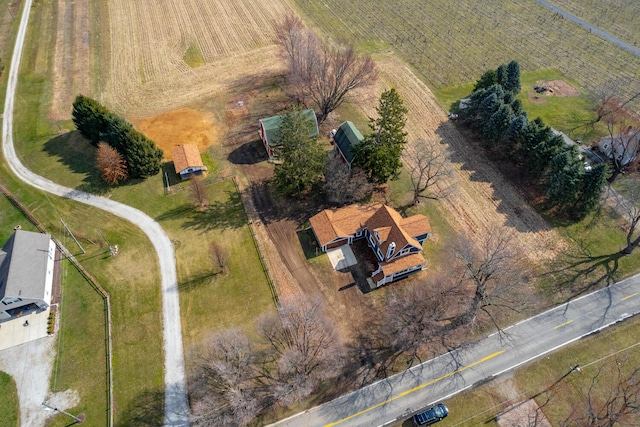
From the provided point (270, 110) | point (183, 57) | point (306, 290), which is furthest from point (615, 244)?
point (183, 57)

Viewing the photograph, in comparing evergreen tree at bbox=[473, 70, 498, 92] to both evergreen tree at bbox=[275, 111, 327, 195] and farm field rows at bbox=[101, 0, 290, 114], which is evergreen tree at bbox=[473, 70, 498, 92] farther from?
farm field rows at bbox=[101, 0, 290, 114]

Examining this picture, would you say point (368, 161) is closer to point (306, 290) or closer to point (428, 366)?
point (306, 290)

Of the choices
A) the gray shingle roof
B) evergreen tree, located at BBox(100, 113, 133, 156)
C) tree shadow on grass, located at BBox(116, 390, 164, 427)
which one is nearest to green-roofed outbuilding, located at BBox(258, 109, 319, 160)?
evergreen tree, located at BBox(100, 113, 133, 156)

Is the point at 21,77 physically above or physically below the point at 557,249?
above

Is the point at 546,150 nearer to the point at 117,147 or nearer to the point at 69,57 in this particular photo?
the point at 117,147

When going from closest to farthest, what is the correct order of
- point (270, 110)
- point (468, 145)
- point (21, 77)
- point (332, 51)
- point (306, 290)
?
point (306, 290) < point (468, 145) < point (270, 110) < point (21, 77) < point (332, 51)
